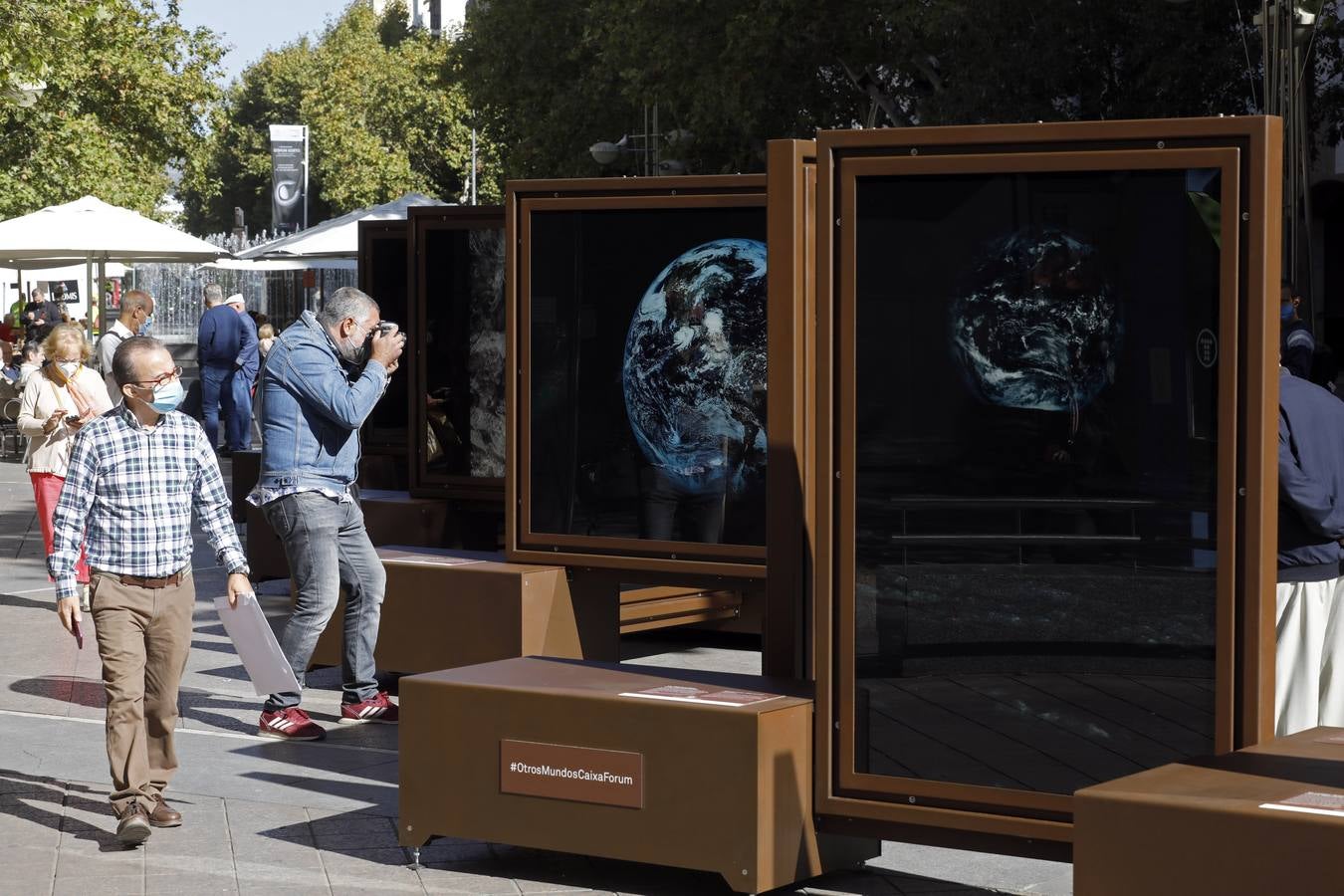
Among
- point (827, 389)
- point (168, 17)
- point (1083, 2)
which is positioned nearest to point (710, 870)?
point (827, 389)

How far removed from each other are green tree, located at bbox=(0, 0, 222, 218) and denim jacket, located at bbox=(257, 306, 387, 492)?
24848 millimetres

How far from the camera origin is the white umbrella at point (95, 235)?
20688 mm

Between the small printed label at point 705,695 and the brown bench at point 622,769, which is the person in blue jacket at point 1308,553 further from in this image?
the small printed label at point 705,695

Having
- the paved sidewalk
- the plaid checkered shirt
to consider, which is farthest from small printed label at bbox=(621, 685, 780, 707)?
the plaid checkered shirt

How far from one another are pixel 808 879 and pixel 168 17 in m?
37.0

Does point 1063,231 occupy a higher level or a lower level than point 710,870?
higher

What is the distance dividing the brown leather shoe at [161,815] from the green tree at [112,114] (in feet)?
87.2

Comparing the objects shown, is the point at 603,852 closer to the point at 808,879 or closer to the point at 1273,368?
the point at 808,879

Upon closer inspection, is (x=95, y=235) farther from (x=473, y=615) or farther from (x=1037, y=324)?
(x=1037, y=324)

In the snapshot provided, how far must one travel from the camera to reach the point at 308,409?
8266 millimetres

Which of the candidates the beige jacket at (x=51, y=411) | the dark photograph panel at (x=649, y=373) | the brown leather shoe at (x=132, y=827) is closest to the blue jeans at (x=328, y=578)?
the dark photograph panel at (x=649, y=373)

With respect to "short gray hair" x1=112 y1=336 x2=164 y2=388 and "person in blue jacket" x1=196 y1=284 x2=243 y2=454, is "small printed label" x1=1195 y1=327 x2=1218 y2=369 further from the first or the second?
"person in blue jacket" x1=196 y1=284 x2=243 y2=454

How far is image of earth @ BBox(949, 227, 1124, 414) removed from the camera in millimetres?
5504

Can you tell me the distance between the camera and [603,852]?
19.4 feet
